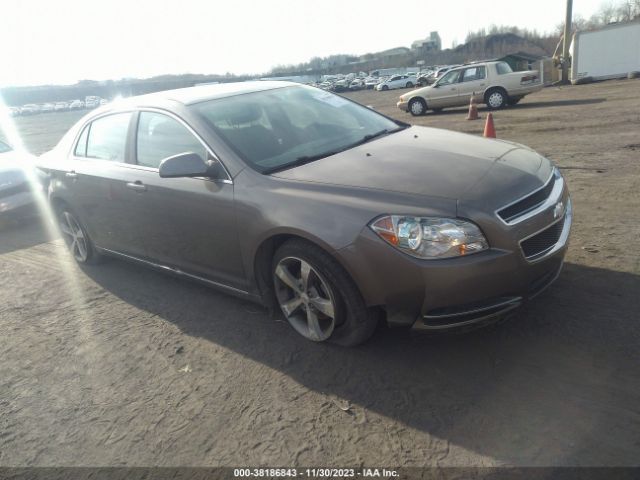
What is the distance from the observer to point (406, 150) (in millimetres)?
3508

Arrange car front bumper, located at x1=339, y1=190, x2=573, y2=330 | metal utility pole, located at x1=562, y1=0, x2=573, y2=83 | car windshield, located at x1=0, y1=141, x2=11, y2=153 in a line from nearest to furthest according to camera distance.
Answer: car front bumper, located at x1=339, y1=190, x2=573, y2=330, car windshield, located at x1=0, y1=141, x2=11, y2=153, metal utility pole, located at x1=562, y1=0, x2=573, y2=83

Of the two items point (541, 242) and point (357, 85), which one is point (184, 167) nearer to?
point (541, 242)

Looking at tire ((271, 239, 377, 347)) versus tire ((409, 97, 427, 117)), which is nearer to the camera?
tire ((271, 239, 377, 347))

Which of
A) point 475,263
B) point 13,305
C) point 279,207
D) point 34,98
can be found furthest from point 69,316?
→ point 34,98

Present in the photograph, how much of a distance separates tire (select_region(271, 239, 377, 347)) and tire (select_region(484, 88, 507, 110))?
51.4ft

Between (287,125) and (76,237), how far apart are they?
286 centimetres

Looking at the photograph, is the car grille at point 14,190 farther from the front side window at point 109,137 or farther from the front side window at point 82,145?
the front side window at point 109,137

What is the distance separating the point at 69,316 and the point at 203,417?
2068mm

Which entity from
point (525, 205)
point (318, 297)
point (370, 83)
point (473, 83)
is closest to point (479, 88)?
point (473, 83)

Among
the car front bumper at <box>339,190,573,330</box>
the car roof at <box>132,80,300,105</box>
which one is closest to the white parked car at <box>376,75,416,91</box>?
the car roof at <box>132,80,300,105</box>

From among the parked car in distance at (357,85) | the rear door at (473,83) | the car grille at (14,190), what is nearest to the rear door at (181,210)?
the car grille at (14,190)

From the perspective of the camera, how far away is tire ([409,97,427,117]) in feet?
60.0

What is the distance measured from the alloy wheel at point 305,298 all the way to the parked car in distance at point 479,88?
15627 millimetres

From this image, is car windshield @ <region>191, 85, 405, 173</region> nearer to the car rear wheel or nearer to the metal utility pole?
the car rear wheel
